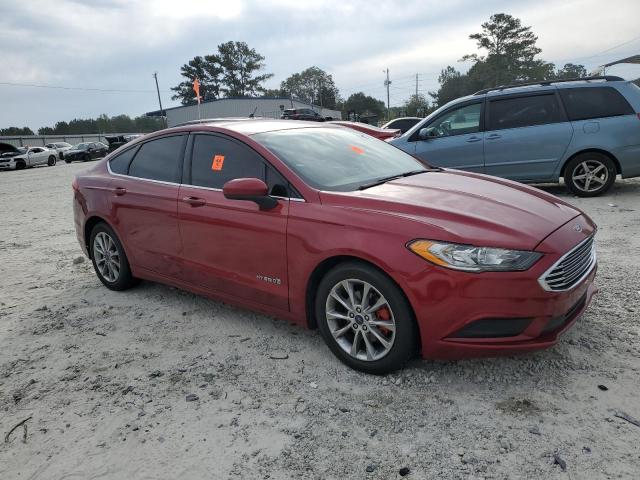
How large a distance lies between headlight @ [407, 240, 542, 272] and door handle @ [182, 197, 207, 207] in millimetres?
Answer: 1841

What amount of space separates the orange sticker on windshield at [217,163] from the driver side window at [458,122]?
529cm

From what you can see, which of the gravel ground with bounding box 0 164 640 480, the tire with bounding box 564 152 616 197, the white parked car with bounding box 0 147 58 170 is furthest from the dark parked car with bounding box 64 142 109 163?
the tire with bounding box 564 152 616 197

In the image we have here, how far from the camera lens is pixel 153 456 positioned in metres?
2.41

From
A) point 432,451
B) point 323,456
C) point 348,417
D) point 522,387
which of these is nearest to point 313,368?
point 348,417

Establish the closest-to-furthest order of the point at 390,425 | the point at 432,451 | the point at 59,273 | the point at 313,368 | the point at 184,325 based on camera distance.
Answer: the point at 432,451
the point at 390,425
the point at 313,368
the point at 184,325
the point at 59,273

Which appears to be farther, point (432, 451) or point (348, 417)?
point (348, 417)

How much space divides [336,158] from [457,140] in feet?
16.3

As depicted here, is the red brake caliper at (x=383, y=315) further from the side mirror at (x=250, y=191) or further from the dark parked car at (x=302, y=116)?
the dark parked car at (x=302, y=116)

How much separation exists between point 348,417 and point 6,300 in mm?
3886

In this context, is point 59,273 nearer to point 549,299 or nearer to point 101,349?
point 101,349

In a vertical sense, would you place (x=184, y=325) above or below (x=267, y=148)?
below

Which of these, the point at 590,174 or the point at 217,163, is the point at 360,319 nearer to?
the point at 217,163

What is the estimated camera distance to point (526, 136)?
753cm

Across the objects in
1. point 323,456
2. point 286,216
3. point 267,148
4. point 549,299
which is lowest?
point 323,456
